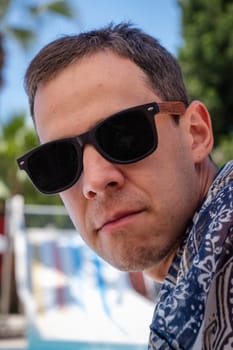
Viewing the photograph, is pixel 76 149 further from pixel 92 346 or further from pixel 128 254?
pixel 92 346

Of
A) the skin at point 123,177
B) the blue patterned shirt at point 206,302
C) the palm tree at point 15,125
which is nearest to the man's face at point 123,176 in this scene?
the skin at point 123,177

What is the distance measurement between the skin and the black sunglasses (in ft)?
0.04

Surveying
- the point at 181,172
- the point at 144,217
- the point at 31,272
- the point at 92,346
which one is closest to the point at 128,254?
the point at 144,217

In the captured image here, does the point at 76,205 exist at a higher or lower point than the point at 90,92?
lower

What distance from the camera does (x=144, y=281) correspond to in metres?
7.04

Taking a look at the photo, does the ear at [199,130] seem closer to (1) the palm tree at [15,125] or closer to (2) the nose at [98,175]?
(2) the nose at [98,175]

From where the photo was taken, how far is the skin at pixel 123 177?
1.00 metres

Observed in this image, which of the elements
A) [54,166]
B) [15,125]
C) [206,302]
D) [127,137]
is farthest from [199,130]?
[15,125]

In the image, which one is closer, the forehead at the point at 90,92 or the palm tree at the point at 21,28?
the forehead at the point at 90,92

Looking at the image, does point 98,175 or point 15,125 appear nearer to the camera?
point 98,175

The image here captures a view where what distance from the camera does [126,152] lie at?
3.33 feet

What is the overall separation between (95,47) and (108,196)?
11.4 inches

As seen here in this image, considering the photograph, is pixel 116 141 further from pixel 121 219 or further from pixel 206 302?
pixel 206 302

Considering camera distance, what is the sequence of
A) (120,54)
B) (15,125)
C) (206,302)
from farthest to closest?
(15,125)
(120,54)
(206,302)
